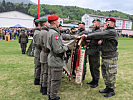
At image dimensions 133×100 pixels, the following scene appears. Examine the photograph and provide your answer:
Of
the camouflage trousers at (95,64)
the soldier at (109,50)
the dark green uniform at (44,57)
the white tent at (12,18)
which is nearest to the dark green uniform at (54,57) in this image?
the dark green uniform at (44,57)

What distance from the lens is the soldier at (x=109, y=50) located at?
3809mm

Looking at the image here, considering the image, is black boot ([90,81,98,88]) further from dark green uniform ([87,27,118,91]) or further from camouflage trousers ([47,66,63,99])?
camouflage trousers ([47,66,63,99])

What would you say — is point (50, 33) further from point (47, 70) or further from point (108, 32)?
point (108, 32)

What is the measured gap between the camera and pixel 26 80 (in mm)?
5391

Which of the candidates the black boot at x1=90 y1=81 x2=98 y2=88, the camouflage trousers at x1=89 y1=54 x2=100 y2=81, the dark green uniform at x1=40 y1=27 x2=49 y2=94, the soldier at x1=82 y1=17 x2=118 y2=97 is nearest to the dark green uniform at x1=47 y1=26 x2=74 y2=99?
the dark green uniform at x1=40 y1=27 x2=49 y2=94

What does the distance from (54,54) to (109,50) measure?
1576mm

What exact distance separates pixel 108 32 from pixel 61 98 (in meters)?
2.31

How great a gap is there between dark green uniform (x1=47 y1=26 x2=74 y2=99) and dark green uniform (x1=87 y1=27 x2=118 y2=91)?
100 cm

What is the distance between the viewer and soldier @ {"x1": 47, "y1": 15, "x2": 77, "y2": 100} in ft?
11.0

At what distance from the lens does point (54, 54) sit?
350cm

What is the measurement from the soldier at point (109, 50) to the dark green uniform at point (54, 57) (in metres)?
0.91

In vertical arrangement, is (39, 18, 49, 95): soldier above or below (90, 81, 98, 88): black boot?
above

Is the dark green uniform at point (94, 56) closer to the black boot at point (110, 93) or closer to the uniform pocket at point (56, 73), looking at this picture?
the black boot at point (110, 93)

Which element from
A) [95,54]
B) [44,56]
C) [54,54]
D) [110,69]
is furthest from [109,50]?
[44,56]
